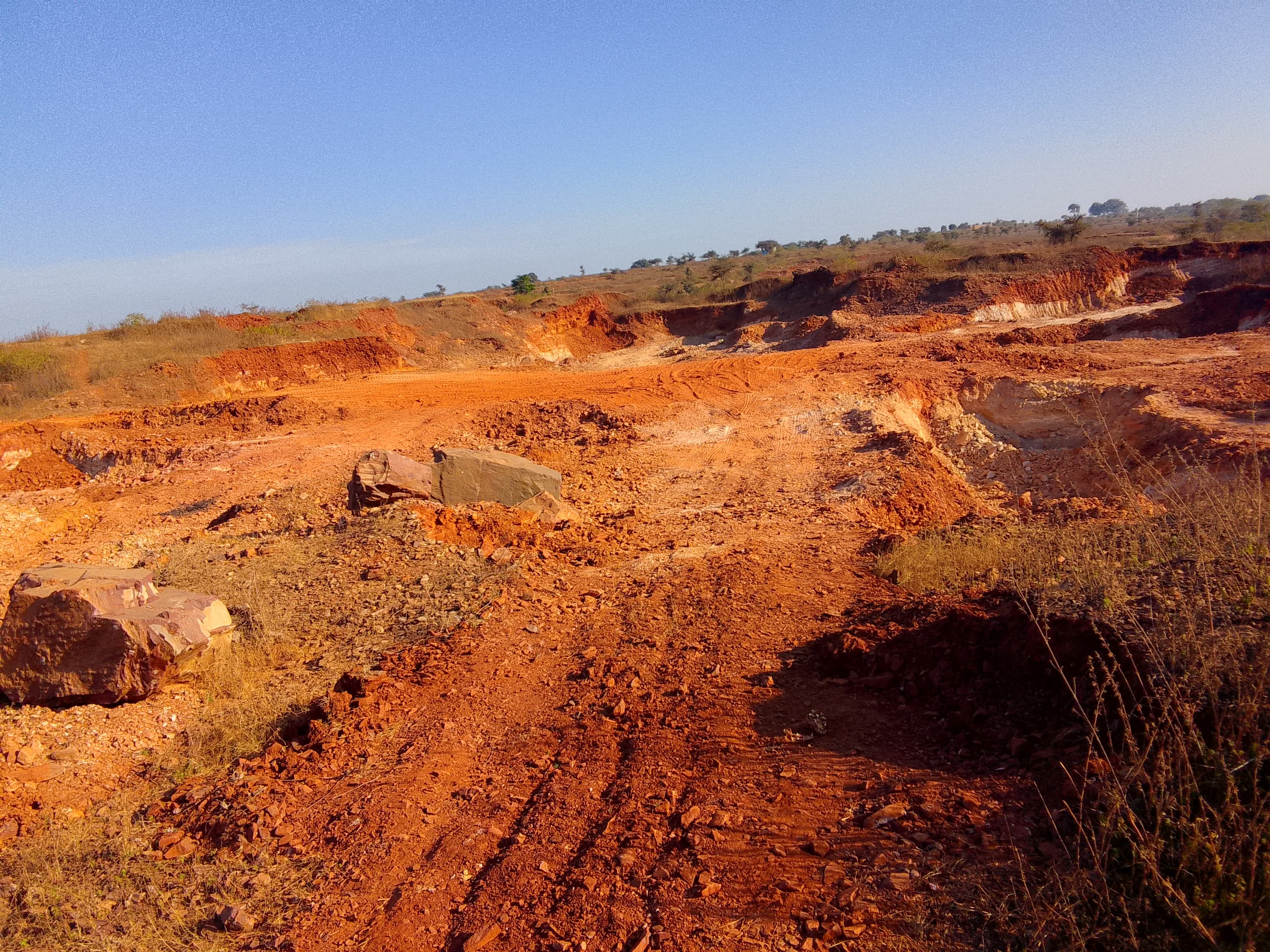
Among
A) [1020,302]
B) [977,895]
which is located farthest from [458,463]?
[1020,302]

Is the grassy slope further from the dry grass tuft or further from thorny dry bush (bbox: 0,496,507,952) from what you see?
the dry grass tuft

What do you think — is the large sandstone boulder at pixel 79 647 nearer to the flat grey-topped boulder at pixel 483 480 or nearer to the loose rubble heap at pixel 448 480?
the loose rubble heap at pixel 448 480

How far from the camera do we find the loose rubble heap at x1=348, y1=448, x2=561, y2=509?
7.83 metres

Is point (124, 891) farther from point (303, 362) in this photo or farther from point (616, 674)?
point (303, 362)

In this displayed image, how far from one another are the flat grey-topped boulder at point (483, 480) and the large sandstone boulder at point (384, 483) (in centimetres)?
17

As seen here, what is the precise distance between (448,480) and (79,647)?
12.2 ft

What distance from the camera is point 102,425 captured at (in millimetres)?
14234

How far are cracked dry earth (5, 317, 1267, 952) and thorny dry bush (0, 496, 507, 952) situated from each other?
4.2 inches

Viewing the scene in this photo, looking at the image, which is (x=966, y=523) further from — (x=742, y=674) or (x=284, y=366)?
(x=284, y=366)

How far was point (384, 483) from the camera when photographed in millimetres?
7801

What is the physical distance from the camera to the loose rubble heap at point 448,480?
25.7ft

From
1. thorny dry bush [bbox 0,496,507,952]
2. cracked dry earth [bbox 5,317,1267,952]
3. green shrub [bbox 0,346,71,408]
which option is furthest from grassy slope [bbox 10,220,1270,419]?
thorny dry bush [bbox 0,496,507,952]

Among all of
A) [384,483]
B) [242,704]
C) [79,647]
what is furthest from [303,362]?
[242,704]

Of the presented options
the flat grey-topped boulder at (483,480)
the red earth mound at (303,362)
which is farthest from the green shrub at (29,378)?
the flat grey-topped boulder at (483,480)
